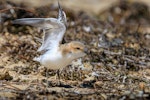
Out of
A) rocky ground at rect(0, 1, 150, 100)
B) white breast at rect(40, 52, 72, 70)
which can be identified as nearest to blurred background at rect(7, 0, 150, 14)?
rocky ground at rect(0, 1, 150, 100)

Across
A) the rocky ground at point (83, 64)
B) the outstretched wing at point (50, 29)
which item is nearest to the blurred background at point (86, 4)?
the rocky ground at point (83, 64)

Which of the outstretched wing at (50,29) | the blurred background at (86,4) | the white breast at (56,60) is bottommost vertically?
the white breast at (56,60)

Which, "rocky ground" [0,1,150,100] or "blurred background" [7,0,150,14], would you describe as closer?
"rocky ground" [0,1,150,100]

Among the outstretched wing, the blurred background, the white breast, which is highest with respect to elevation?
the blurred background

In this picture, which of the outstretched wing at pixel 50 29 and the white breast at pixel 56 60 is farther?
the outstretched wing at pixel 50 29

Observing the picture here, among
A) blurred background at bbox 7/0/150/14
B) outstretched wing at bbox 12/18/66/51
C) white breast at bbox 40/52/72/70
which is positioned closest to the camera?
white breast at bbox 40/52/72/70

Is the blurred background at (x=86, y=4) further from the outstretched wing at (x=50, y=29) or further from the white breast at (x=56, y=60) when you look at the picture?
the white breast at (x=56, y=60)

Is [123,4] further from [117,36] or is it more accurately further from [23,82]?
[23,82]

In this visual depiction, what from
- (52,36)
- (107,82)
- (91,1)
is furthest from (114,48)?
(91,1)

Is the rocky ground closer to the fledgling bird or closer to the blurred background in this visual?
the fledgling bird
